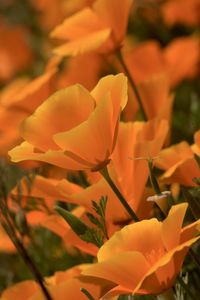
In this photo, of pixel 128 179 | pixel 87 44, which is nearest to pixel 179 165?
pixel 128 179

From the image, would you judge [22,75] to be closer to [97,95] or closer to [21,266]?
[21,266]

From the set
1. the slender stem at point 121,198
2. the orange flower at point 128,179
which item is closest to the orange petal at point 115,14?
the orange flower at point 128,179

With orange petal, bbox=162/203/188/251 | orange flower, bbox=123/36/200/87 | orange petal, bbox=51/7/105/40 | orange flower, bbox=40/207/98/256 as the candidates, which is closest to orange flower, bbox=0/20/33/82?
orange flower, bbox=123/36/200/87

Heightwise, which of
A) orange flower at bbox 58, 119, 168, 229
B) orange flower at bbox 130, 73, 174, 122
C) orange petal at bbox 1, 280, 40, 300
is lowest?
orange flower at bbox 130, 73, 174, 122

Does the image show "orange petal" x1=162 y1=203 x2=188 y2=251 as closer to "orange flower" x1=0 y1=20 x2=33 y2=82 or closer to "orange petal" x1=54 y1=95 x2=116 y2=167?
"orange petal" x1=54 y1=95 x2=116 y2=167

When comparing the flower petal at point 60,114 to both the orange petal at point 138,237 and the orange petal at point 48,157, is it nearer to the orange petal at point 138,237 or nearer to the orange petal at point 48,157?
the orange petal at point 48,157

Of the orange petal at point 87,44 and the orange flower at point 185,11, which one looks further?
the orange flower at point 185,11

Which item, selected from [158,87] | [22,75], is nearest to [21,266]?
[158,87]
